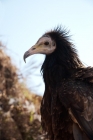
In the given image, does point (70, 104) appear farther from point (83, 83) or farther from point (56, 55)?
point (56, 55)

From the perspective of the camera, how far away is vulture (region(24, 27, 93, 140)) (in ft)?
20.4

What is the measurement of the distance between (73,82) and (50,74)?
60 centimetres

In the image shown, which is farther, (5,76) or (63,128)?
(5,76)

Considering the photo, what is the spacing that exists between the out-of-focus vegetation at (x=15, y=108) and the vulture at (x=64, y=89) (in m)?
5.80

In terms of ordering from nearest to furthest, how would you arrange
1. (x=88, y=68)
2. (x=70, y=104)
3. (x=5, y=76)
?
(x=70, y=104) < (x=88, y=68) < (x=5, y=76)

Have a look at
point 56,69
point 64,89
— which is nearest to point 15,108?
point 56,69

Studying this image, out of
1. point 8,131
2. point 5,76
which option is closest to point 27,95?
point 5,76

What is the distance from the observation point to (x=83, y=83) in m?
6.46

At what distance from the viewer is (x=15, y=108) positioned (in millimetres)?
13805

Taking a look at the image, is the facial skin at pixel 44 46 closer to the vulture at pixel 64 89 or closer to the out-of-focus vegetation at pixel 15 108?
the vulture at pixel 64 89

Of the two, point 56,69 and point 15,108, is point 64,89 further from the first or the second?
point 15,108

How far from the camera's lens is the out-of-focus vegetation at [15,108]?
13.0 metres

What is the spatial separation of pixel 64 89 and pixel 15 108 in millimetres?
7606

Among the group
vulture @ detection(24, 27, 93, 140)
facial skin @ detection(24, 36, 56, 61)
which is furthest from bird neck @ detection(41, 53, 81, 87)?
facial skin @ detection(24, 36, 56, 61)
